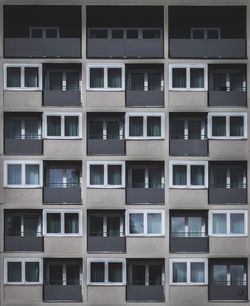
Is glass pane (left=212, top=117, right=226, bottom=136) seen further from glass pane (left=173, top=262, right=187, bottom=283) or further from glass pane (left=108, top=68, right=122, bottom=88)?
glass pane (left=173, top=262, right=187, bottom=283)

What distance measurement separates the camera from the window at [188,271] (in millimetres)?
32844

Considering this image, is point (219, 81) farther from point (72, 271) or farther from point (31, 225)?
point (72, 271)

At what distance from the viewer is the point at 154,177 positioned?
3369cm

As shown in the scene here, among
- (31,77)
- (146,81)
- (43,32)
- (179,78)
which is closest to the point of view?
(179,78)

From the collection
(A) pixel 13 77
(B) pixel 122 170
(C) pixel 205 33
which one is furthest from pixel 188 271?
(A) pixel 13 77

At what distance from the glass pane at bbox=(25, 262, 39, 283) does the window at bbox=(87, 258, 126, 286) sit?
7.82ft

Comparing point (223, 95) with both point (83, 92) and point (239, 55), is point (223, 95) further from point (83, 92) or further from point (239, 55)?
point (83, 92)

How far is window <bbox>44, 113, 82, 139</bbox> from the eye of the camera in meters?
33.1

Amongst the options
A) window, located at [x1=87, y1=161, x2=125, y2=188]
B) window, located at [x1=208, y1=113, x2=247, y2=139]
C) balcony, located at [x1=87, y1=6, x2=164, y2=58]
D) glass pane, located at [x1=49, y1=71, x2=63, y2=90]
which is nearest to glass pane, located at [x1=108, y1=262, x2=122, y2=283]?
window, located at [x1=87, y1=161, x2=125, y2=188]

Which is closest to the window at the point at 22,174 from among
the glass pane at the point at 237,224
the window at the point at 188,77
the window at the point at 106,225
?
the window at the point at 106,225

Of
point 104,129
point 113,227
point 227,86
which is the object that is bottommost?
point 113,227

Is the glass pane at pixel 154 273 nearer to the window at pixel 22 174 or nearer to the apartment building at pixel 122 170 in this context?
the apartment building at pixel 122 170

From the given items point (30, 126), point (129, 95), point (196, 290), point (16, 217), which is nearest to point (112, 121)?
point (129, 95)

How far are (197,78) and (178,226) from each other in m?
6.94
